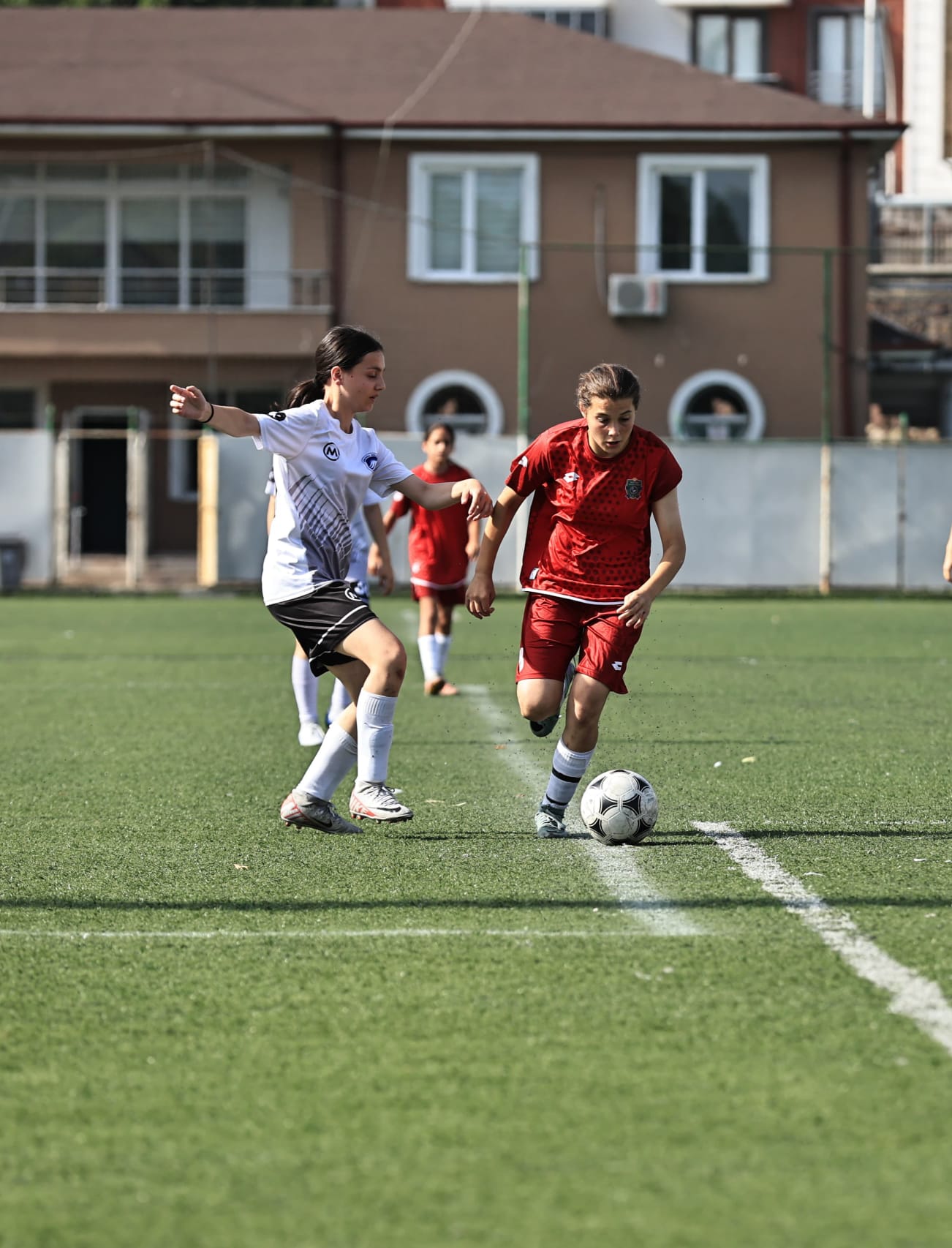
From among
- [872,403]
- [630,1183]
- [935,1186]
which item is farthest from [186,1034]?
[872,403]

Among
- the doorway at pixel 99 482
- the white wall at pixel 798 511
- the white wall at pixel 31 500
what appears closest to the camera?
the white wall at pixel 798 511

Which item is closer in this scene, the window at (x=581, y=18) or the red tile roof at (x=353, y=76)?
the red tile roof at (x=353, y=76)

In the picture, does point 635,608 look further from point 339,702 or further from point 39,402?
point 39,402

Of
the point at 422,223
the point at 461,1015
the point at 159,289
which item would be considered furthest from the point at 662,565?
the point at 159,289

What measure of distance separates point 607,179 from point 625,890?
86.0 ft

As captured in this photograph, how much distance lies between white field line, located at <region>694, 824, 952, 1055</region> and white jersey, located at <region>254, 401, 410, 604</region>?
5.73 ft

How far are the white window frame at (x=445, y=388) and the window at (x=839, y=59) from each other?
73.1 feet

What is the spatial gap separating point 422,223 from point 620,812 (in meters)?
25.2

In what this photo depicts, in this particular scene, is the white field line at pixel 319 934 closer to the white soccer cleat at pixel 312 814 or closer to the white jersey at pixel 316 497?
the white soccer cleat at pixel 312 814

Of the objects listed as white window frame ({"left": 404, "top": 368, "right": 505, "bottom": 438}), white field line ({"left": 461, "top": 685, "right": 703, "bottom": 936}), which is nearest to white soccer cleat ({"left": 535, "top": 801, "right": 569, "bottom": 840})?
white field line ({"left": 461, "top": 685, "right": 703, "bottom": 936})

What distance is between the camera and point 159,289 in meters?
31.2

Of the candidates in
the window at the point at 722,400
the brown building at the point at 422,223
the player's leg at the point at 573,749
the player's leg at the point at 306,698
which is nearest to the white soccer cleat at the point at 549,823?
the player's leg at the point at 573,749

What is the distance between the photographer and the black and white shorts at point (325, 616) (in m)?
6.63

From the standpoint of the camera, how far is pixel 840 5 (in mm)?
48594
